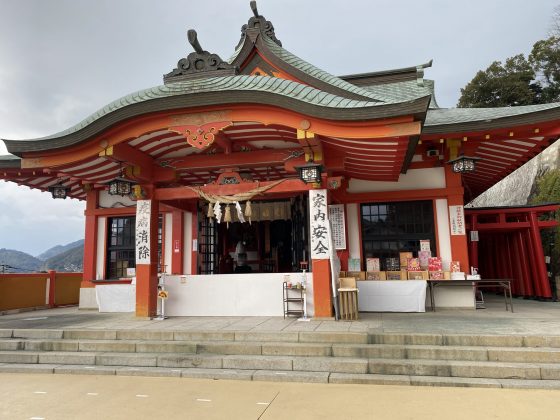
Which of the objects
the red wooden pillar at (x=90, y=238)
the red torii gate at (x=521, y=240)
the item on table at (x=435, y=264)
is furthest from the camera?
the red wooden pillar at (x=90, y=238)

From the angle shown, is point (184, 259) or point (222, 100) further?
point (184, 259)

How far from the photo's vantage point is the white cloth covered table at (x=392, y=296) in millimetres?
8469

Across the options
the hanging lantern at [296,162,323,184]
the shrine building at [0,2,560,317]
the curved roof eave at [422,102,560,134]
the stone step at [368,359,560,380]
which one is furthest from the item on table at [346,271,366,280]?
the stone step at [368,359,560,380]

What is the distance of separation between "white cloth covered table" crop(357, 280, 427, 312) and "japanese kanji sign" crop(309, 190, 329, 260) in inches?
76.0

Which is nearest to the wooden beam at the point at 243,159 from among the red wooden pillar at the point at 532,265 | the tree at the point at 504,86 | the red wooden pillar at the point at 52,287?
the red wooden pillar at the point at 52,287

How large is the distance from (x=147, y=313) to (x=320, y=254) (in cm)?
395

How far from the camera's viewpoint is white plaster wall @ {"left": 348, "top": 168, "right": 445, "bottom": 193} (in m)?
9.37

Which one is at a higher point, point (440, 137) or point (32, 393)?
point (440, 137)

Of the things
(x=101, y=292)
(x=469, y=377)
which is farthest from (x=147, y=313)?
(x=469, y=377)

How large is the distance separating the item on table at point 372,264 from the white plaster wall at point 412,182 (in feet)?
5.72

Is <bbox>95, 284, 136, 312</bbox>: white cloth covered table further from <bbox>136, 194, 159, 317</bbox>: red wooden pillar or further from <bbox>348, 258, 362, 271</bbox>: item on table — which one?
<bbox>348, 258, 362, 271</bbox>: item on table

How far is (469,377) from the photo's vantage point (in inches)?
192

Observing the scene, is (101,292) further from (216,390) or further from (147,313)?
(216,390)

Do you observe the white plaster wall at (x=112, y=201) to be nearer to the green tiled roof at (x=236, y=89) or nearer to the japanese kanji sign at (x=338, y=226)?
the green tiled roof at (x=236, y=89)
